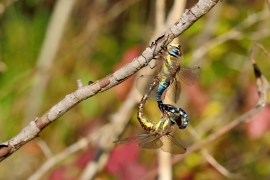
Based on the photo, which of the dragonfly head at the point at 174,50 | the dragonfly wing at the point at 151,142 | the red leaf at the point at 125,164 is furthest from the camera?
the red leaf at the point at 125,164

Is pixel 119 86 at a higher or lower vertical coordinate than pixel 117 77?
higher

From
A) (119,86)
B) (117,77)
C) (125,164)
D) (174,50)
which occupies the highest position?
(119,86)

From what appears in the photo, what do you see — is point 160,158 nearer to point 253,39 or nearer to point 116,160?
point 116,160

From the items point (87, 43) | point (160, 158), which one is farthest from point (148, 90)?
point (87, 43)

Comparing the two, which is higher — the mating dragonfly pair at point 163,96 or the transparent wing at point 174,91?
the transparent wing at point 174,91

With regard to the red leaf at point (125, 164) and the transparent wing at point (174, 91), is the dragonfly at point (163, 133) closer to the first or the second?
the transparent wing at point (174, 91)

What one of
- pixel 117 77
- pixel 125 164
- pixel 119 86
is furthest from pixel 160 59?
pixel 119 86

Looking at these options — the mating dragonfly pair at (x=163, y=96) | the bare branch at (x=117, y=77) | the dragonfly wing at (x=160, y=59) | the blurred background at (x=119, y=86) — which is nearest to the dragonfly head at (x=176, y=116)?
the mating dragonfly pair at (x=163, y=96)

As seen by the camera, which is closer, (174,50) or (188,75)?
(174,50)

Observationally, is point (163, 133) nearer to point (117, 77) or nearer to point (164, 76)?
point (164, 76)
